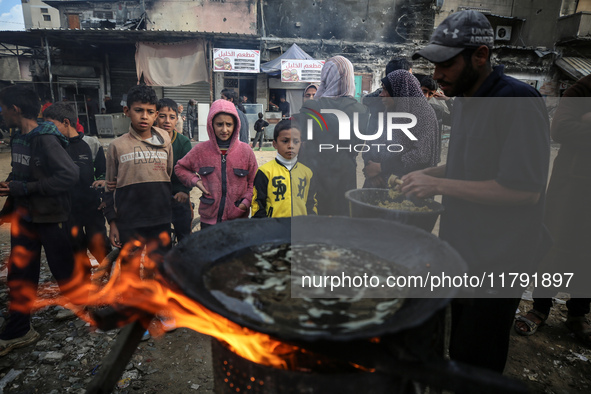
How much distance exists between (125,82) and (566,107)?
776 inches

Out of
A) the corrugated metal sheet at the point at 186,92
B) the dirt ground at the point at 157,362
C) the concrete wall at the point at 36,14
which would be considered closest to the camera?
the dirt ground at the point at 157,362

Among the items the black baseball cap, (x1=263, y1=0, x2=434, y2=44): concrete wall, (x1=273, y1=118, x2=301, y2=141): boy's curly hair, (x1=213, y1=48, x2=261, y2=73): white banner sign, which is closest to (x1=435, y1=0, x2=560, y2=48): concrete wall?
(x1=263, y1=0, x2=434, y2=44): concrete wall

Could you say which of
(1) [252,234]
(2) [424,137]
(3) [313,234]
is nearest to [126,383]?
(1) [252,234]

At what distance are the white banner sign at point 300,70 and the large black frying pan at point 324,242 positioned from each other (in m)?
15.1

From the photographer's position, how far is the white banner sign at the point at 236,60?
1523 cm

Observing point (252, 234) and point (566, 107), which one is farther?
point (566, 107)

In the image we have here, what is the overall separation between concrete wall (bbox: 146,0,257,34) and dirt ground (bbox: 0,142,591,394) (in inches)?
710

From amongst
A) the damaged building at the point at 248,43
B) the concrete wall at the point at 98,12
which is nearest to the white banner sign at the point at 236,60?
the damaged building at the point at 248,43

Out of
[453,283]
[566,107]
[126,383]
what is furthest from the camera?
[566,107]

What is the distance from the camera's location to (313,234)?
84.6 inches

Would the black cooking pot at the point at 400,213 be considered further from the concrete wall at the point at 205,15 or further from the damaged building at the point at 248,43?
the concrete wall at the point at 205,15

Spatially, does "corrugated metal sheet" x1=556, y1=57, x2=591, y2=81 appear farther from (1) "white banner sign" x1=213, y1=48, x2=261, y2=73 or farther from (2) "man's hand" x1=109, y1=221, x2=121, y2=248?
(2) "man's hand" x1=109, y1=221, x2=121, y2=248

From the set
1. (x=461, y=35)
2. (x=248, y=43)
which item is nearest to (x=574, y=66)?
(x=248, y=43)

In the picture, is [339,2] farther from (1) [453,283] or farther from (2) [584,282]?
(1) [453,283]
